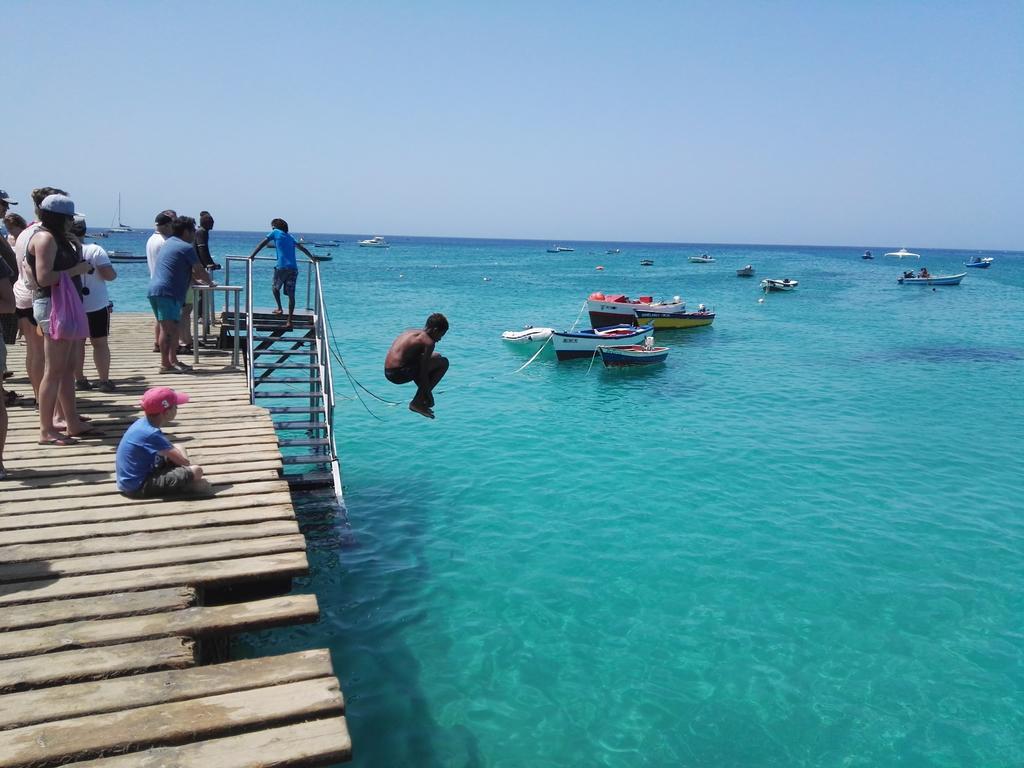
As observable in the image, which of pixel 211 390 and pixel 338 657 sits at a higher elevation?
pixel 211 390

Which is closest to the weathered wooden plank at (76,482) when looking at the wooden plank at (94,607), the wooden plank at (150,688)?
the wooden plank at (94,607)

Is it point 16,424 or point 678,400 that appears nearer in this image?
point 16,424

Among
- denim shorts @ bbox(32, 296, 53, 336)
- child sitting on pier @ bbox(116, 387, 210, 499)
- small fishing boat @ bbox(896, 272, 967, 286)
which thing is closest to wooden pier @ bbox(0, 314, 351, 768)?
child sitting on pier @ bbox(116, 387, 210, 499)

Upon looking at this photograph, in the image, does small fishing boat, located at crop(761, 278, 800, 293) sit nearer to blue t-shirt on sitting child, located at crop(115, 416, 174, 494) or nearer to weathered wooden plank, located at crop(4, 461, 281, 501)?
weathered wooden plank, located at crop(4, 461, 281, 501)

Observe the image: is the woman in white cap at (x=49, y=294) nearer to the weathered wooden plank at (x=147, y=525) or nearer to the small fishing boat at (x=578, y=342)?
the weathered wooden plank at (x=147, y=525)

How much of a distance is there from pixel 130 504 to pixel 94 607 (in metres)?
1.75

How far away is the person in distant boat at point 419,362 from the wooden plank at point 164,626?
130 inches

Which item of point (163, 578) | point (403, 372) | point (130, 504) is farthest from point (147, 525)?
point (403, 372)

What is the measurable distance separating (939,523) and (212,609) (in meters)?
12.1

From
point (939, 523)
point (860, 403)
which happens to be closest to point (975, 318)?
point (860, 403)

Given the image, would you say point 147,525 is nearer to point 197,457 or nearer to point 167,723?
point 197,457

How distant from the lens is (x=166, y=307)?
10430 millimetres

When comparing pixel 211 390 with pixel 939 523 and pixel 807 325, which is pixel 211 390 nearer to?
pixel 939 523

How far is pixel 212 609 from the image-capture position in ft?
15.9
